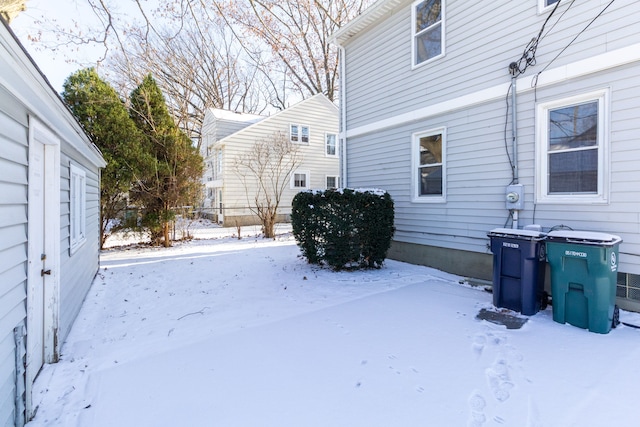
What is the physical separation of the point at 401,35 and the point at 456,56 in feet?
5.30

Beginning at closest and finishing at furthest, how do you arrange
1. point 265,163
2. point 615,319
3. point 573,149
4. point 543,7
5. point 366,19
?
point 615,319
point 573,149
point 543,7
point 366,19
point 265,163

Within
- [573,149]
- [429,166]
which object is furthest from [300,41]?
[573,149]

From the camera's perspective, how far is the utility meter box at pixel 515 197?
5039 mm

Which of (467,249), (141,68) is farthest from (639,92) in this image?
(141,68)

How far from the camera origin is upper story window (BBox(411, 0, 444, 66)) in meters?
6.46

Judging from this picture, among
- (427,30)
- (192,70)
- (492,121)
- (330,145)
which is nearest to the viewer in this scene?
(492,121)

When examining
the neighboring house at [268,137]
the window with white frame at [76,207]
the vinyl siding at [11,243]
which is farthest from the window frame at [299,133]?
the vinyl siding at [11,243]

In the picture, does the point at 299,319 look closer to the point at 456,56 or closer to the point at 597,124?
the point at 597,124

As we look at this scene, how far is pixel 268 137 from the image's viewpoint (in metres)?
17.1

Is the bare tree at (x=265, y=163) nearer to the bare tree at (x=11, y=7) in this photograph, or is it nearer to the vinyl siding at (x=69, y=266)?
the vinyl siding at (x=69, y=266)

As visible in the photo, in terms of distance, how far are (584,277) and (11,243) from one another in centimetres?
505

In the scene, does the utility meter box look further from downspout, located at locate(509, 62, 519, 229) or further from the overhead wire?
the overhead wire

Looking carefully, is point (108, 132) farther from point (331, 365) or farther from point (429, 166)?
point (331, 365)

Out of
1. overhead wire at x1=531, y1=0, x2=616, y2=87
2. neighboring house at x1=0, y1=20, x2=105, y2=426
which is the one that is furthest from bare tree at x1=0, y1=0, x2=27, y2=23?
overhead wire at x1=531, y1=0, x2=616, y2=87
